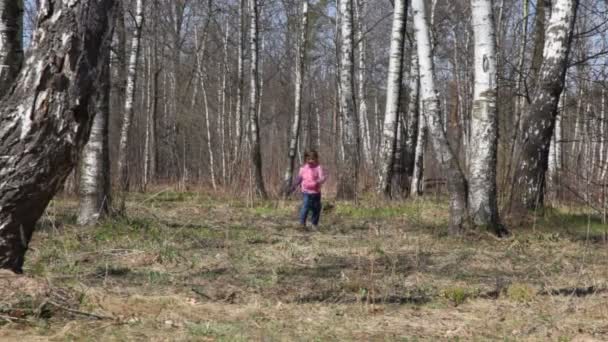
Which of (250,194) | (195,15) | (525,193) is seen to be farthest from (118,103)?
(525,193)

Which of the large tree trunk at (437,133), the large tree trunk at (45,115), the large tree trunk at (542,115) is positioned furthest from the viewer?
the large tree trunk at (542,115)

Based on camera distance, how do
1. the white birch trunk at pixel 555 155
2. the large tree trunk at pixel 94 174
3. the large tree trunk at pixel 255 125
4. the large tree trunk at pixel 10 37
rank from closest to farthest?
1. the large tree trunk at pixel 10 37
2. the large tree trunk at pixel 94 174
3. the white birch trunk at pixel 555 155
4. the large tree trunk at pixel 255 125

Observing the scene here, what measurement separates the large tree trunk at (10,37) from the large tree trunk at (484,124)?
4990 mm

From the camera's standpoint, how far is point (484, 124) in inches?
293

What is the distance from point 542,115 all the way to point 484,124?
1.41m

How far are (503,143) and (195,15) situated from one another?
1761 centimetres

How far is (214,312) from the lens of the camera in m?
3.95

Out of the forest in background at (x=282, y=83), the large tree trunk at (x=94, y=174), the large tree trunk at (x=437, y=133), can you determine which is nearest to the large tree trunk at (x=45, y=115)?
the large tree trunk at (x=94, y=174)

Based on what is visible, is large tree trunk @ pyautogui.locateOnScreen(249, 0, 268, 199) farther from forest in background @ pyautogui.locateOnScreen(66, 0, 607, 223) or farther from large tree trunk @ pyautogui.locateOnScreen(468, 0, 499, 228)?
large tree trunk @ pyautogui.locateOnScreen(468, 0, 499, 228)

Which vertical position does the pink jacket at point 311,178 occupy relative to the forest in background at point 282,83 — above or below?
below

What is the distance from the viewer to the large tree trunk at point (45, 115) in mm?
3309

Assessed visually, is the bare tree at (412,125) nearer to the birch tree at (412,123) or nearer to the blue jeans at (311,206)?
the birch tree at (412,123)

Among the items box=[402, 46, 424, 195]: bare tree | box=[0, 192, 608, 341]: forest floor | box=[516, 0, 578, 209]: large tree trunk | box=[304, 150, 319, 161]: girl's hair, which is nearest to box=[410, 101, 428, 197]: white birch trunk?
box=[402, 46, 424, 195]: bare tree

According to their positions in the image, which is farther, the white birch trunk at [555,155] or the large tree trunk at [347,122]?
the large tree trunk at [347,122]
